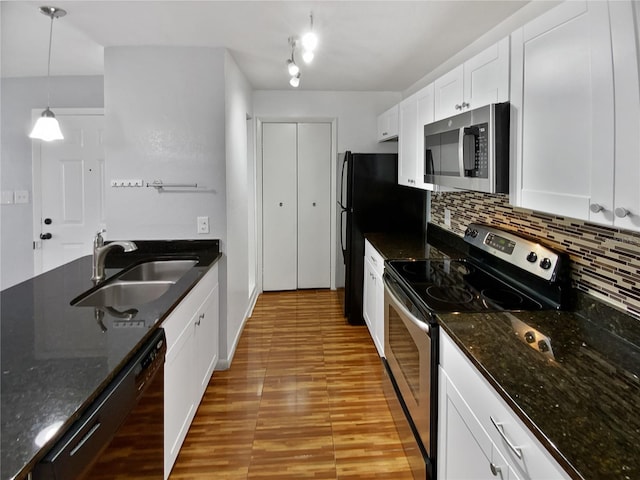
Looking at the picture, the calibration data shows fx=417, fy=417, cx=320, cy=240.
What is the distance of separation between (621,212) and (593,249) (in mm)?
614

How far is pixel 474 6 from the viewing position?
2.16 m

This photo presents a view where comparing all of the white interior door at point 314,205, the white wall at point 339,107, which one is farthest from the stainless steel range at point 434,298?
the white interior door at point 314,205

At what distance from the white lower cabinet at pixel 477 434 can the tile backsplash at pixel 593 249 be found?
61cm

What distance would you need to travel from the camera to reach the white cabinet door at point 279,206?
16.2 feet

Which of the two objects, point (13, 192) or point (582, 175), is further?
point (13, 192)

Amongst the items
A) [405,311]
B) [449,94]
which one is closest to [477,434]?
[405,311]

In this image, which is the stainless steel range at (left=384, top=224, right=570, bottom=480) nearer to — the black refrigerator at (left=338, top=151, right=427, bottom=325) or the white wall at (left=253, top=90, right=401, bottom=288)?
the black refrigerator at (left=338, top=151, right=427, bottom=325)

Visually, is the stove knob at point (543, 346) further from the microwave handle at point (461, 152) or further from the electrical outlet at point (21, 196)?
the electrical outlet at point (21, 196)

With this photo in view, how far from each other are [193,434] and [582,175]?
7.34ft

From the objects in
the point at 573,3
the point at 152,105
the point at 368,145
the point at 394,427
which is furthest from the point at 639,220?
the point at 368,145

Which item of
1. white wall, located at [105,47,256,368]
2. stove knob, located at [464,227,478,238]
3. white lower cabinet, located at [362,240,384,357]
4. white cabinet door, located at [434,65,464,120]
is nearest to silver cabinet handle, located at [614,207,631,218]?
white cabinet door, located at [434,65,464,120]

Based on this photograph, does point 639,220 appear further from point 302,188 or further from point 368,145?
point 302,188

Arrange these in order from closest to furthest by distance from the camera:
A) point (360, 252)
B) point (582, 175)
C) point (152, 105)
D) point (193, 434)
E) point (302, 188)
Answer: point (582, 175)
point (193, 434)
point (152, 105)
point (360, 252)
point (302, 188)

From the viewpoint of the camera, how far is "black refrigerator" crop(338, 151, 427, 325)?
12.5 feet
